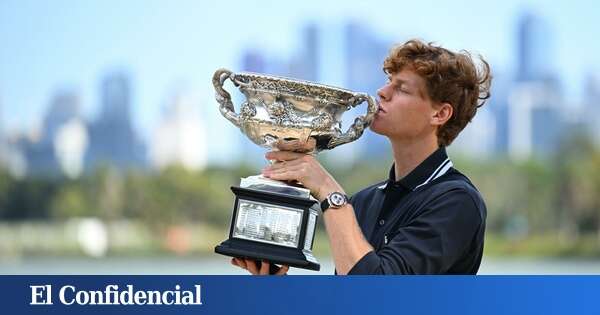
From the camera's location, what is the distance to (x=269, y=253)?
231 cm

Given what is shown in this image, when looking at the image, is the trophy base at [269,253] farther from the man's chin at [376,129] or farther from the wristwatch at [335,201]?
the man's chin at [376,129]

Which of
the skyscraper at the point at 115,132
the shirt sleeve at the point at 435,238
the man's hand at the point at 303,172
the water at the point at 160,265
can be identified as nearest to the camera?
the shirt sleeve at the point at 435,238

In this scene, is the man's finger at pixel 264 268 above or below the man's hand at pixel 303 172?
below

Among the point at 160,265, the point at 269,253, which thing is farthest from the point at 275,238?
the point at 160,265

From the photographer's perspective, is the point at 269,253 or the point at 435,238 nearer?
the point at 435,238

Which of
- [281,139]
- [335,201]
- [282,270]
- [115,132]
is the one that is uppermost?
[115,132]

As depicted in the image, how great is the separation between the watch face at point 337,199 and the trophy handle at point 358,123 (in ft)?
0.56

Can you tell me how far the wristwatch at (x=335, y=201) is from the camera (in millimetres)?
2188

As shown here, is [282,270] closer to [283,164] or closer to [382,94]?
[283,164]

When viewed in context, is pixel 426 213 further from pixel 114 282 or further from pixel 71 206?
pixel 71 206

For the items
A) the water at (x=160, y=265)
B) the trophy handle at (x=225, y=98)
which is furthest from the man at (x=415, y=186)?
the water at (x=160, y=265)

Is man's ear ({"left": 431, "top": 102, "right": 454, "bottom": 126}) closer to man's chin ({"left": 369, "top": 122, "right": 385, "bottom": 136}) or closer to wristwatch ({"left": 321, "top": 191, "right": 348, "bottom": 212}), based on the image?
man's chin ({"left": 369, "top": 122, "right": 385, "bottom": 136})

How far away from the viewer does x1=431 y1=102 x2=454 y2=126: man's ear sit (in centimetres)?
229

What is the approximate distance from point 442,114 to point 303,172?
10.2 inches
